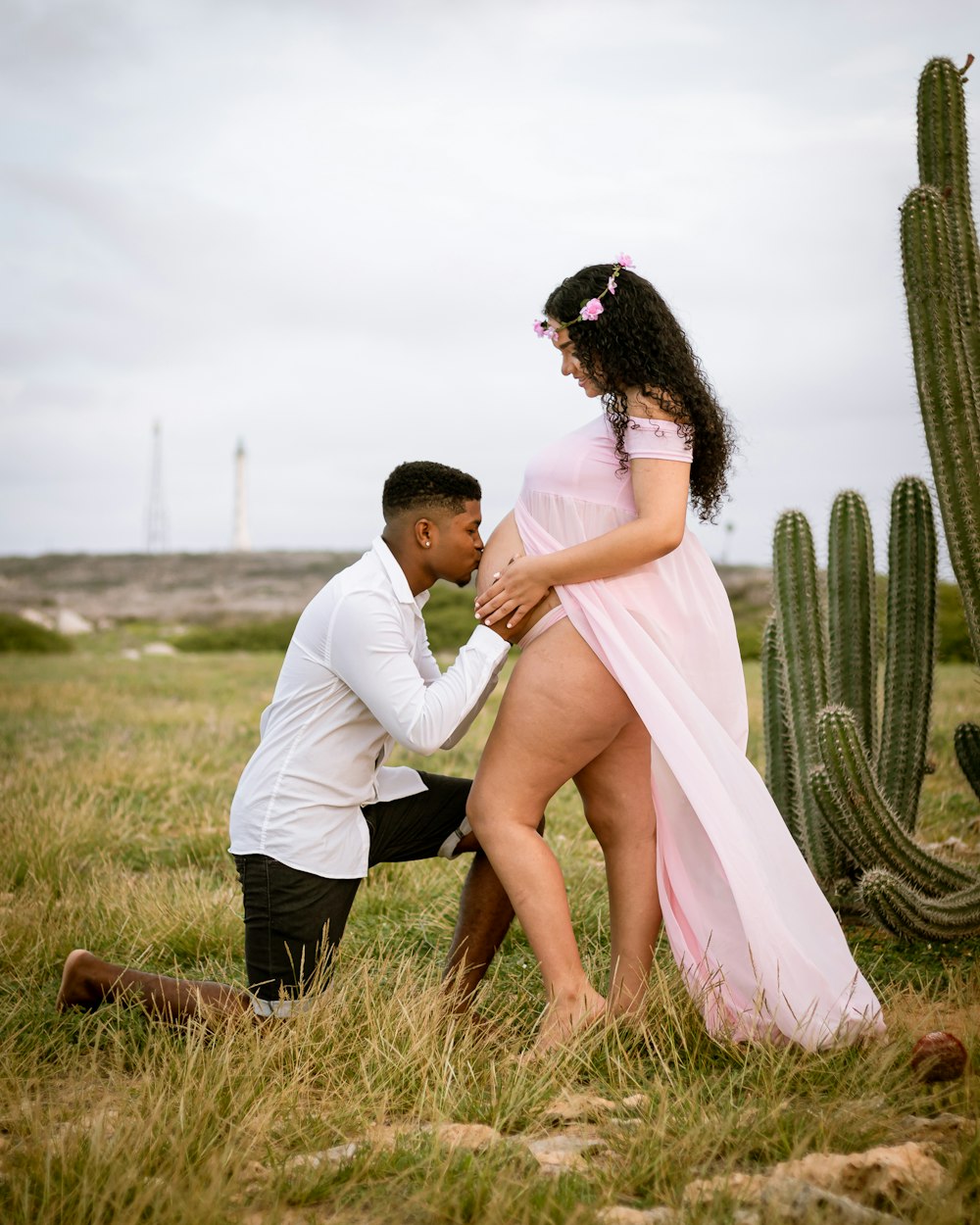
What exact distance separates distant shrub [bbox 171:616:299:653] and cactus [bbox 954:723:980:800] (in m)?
24.2

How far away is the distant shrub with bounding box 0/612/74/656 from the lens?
26984 mm

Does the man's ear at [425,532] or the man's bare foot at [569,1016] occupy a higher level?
the man's ear at [425,532]

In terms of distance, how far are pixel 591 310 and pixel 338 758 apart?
161cm

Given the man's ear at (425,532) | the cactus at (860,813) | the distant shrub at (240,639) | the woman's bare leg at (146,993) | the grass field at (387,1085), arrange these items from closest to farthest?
the grass field at (387,1085) → the woman's bare leg at (146,993) → the man's ear at (425,532) → the cactus at (860,813) → the distant shrub at (240,639)

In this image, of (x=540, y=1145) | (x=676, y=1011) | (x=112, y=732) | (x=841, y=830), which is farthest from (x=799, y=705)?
(x=112, y=732)

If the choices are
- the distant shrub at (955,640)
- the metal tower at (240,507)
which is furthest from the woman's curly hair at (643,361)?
the metal tower at (240,507)

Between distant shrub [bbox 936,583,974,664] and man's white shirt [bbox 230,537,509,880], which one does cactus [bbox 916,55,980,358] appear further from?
distant shrub [bbox 936,583,974,664]

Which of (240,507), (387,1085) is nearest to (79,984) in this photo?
(387,1085)

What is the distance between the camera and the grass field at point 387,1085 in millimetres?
2445

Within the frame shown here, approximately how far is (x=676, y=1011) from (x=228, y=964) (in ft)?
6.05

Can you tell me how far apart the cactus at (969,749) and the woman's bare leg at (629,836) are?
2.30 metres

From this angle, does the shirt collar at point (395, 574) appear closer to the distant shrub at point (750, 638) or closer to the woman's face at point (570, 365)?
the woman's face at point (570, 365)

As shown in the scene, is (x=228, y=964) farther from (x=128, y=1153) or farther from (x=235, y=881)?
(x=128, y=1153)

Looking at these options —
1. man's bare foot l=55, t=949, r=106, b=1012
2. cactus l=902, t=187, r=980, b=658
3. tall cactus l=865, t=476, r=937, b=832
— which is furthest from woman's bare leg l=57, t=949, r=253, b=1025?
tall cactus l=865, t=476, r=937, b=832
